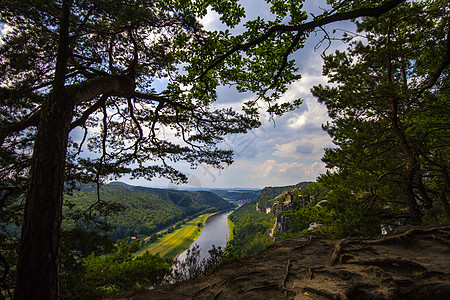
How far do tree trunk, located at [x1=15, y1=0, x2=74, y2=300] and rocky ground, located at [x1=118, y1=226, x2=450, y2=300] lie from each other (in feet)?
6.81

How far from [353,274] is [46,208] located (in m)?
4.30

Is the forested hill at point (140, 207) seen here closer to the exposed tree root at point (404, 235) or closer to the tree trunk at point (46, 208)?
the tree trunk at point (46, 208)

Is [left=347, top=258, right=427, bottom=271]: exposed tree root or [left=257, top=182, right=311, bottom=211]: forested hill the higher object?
[left=347, top=258, right=427, bottom=271]: exposed tree root

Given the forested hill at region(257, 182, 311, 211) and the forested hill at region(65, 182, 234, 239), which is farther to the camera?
the forested hill at region(257, 182, 311, 211)

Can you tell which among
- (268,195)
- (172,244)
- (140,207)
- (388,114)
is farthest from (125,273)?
(268,195)

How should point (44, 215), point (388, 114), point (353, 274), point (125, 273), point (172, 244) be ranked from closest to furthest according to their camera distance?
point (44, 215) < point (353, 274) < point (388, 114) < point (125, 273) < point (172, 244)

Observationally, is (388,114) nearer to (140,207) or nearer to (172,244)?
(172,244)

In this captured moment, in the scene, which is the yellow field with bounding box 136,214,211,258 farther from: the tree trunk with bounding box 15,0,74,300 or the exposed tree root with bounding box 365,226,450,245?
the tree trunk with bounding box 15,0,74,300

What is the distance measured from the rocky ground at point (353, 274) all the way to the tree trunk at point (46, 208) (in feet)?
6.81

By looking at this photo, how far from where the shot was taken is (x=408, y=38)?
199 inches

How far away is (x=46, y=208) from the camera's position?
222 centimetres

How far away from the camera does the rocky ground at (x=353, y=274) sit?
2258mm

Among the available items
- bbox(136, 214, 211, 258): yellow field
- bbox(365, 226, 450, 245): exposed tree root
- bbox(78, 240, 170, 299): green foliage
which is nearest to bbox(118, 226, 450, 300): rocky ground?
bbox(365, 226, 450, 245): exposed tree root

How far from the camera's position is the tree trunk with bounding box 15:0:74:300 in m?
1.99
